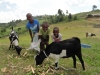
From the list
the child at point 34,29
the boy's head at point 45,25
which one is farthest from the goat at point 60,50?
the child at point 34,29

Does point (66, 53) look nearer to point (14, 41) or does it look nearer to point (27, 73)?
point (27, 73)

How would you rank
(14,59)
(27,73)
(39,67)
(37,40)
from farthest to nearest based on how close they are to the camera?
(37,40) < (14,59) < (39,67) < (27,73)

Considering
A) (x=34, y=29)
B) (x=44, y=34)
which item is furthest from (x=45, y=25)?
(x=34, y=29)

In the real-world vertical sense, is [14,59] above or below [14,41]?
below

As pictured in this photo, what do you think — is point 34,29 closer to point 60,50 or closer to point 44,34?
point 44,34

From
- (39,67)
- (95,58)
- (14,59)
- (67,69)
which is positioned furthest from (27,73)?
(95,58)

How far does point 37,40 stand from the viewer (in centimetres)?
1015

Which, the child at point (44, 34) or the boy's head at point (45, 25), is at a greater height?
the boy's head at point (45, 25)

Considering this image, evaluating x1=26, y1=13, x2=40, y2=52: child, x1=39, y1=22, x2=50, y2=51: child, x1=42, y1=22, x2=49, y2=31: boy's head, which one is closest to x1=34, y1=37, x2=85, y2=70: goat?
x1=42, y1=22, x2=49, y2=31: boy's head

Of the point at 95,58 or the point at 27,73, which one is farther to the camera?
the point at 95,58

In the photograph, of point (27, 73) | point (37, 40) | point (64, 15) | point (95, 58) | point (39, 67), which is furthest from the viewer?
point (64, 15)

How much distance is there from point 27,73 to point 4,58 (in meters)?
2.85

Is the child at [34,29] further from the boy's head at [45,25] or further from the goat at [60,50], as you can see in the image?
the goat at [60,50]

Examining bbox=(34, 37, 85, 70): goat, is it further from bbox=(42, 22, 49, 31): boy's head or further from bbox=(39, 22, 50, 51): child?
bbox=(39, 22, 50, 51): child
